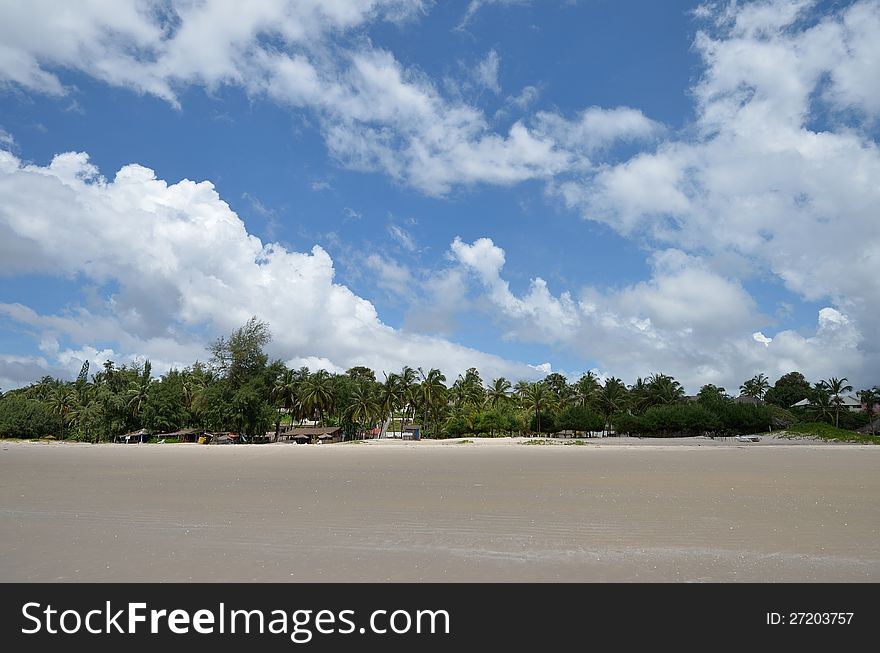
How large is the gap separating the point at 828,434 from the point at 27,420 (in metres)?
102

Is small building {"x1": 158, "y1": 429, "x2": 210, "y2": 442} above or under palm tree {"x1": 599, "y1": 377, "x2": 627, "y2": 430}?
under

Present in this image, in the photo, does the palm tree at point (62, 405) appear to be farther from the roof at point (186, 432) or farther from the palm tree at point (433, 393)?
the palm tree at point (433, 393)

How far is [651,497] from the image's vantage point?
548 inches

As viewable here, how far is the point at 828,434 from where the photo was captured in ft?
190

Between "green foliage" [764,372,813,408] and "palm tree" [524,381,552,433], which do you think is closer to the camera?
"palm tree" [524,381,552,433]

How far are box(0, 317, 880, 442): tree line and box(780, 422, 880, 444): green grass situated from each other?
8532mm

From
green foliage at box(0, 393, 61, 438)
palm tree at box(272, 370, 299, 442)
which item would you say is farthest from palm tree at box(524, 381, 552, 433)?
green foliage at box(0, 393, 61, 438)

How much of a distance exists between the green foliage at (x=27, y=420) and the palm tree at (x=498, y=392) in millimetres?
66717

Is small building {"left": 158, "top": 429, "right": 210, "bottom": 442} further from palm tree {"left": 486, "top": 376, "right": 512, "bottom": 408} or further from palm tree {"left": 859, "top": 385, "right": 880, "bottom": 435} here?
palm tree {"left": 859, "top": 385, "right": 880, "bottom": 435}

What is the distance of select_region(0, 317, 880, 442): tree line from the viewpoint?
7081 cm

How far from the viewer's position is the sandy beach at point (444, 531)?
24.1ft

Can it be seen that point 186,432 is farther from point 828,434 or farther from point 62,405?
point 828,434
